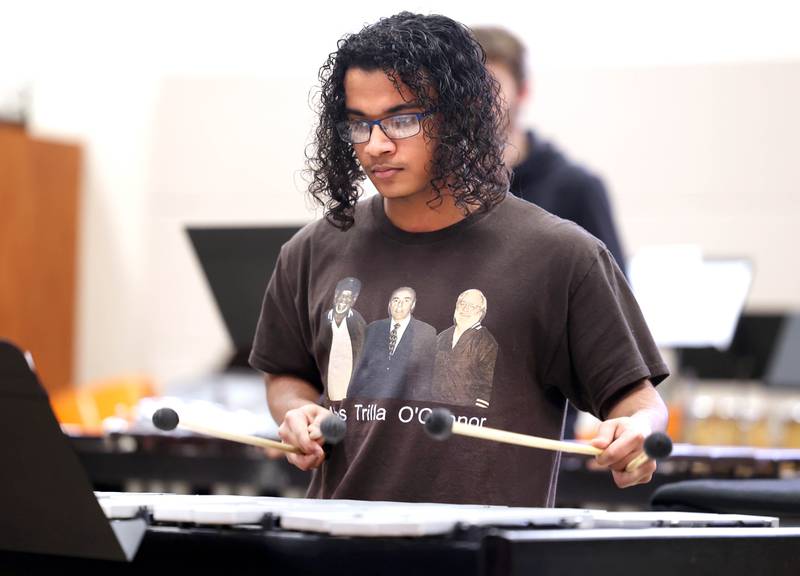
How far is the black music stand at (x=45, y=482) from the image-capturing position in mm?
1425

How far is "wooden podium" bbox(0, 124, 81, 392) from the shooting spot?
6.96 m

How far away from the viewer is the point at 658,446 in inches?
60.9

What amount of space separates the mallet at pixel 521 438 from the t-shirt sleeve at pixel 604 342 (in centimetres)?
18

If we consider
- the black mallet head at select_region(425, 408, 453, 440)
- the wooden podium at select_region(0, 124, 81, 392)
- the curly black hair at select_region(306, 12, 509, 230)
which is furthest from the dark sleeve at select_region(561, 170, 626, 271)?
the wooden podium at select_region(0, 124, 81, 392)

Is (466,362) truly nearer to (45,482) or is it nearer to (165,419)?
(165,419)

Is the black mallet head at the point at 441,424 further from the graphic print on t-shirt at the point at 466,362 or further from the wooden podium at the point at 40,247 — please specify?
the wooden podium at the point at 40,247

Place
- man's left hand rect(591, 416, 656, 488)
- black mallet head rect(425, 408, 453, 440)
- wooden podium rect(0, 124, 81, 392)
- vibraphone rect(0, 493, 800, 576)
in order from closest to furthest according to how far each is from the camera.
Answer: vibraphone rect(0, 493, 800, 576)
black mallet head rect(425, 408, 453, 440)
man's left hand rect(591, 416, 656, 488)
wooden podium rect(0, 124, 81, 392)

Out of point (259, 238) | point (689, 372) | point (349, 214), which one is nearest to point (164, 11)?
point (689, 372)

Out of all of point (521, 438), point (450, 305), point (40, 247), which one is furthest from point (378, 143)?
point (40, 247)

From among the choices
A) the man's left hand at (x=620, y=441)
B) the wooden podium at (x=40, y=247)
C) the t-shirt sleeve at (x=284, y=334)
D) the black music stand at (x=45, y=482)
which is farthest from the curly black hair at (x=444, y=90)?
the wooden podium at (x=40, y=247)

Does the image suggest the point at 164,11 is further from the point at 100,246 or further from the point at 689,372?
the point at 689,372

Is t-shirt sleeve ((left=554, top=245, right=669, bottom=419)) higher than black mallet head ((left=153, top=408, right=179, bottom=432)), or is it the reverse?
t-shirt sleeve ((left=554, top=245, right=669, bottom=419))

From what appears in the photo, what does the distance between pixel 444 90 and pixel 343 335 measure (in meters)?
0.39

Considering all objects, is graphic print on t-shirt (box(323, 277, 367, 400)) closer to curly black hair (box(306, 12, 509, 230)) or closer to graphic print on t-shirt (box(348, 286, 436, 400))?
graphic print on t-shirt (box(348, 286, 436, 400))
